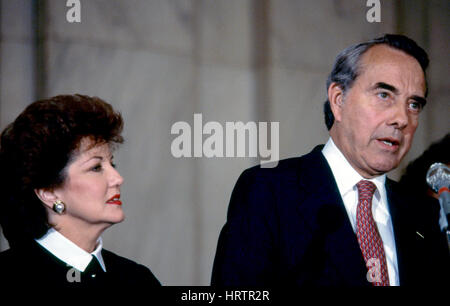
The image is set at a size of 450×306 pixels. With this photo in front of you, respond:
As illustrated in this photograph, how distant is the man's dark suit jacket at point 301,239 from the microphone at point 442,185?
0.47 meters

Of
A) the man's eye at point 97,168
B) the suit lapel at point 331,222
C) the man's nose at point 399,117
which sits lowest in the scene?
the suit lapel at point 331,222

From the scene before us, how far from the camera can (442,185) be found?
1.21 m

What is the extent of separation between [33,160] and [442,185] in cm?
123

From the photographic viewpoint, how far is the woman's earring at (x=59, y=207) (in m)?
1.70

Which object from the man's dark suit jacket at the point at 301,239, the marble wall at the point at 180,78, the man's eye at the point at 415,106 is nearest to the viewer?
the man's dark suit jacket at the point at 301,239

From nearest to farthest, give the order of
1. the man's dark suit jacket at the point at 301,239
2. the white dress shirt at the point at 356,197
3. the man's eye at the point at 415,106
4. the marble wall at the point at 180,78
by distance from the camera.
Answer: the man's dark suit jacket at the point at 301,239 < the white dress shirt at the point at 356,197 < the man's eye at the point at 415,106 < the marble wall at the point at 180,78

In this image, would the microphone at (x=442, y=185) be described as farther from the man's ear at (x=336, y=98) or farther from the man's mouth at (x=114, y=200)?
the man's mouth at (x=114, y=200)

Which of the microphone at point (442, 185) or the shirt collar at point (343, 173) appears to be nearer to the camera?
the microphone at point (442, 185)

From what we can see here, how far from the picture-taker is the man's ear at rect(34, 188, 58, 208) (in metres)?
1.70

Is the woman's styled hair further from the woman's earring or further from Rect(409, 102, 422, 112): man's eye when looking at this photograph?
Rect(409, 102, 422, 112): man's eye

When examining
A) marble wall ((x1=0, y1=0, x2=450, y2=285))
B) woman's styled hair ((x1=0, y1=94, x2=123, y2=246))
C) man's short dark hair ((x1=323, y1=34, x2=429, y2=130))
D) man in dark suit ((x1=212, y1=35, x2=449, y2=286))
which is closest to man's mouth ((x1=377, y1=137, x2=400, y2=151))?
man in dark suit ((x1=212, y1=35, x2=449, y2=286))

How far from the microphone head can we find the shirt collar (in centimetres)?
55

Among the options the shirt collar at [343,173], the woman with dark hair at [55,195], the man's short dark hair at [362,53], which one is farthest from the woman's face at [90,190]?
the man's short dark hair at [362,53]

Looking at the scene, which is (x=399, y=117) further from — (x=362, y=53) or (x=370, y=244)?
(x=370, y=244)
